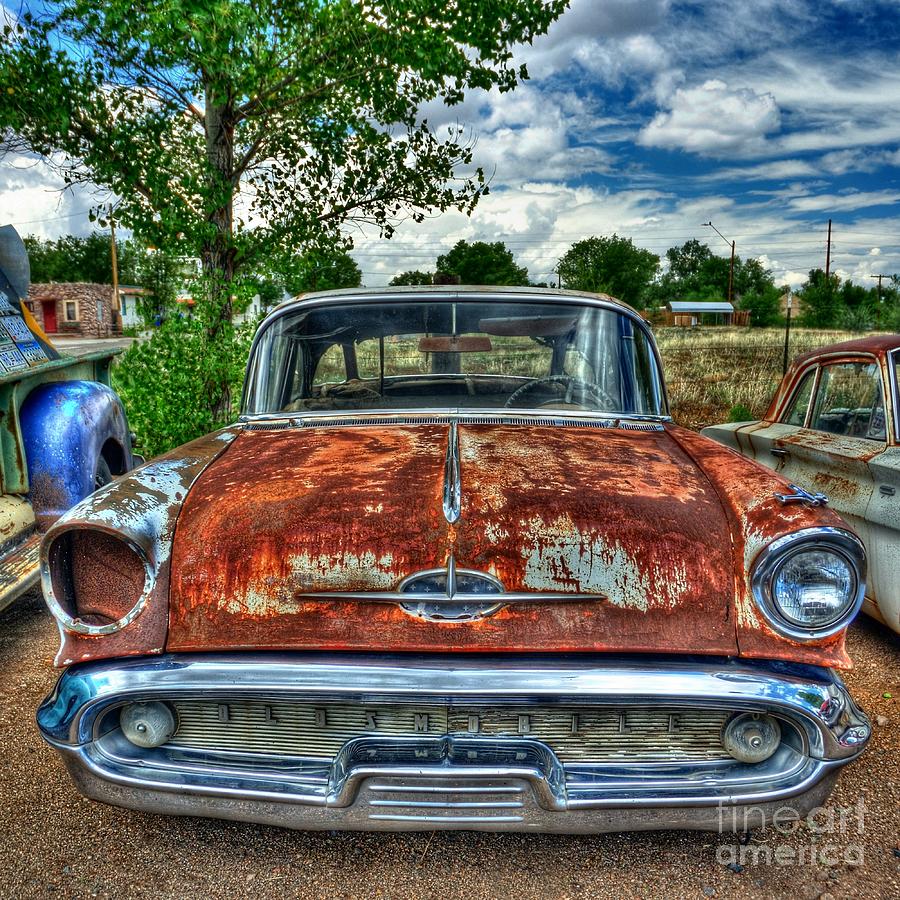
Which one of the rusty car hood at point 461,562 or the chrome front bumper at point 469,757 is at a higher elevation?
the rusty car hood at point 461,562

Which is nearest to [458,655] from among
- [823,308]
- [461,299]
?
[461,299]

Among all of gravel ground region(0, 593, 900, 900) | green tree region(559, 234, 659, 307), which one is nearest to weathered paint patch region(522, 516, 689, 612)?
gravel ground region(0, 593, 900, 900)

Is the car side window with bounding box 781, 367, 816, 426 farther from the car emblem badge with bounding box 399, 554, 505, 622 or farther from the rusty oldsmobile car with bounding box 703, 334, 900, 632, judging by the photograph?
the car emblem badge with bounding box 399, 554, 505, 622

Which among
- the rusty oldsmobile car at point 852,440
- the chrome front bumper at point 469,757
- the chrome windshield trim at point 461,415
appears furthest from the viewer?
the rusty oldsmobile car at point 852,440

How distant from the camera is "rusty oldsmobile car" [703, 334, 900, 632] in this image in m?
3.31

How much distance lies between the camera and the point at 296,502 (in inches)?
81.2

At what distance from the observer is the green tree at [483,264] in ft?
216

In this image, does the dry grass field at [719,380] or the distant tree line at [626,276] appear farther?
the distant tree line at [626,276]

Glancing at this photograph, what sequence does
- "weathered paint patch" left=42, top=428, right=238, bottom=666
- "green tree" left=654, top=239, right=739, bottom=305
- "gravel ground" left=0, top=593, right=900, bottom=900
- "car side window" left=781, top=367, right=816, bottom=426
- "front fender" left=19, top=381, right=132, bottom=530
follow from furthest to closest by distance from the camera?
"green tree" left=654, top=239, right=739, bottom=305, "car side window" left=781, top=367, right=816, bottom=426, "front fender" left=19, top=381, right=132, bottom=530, "gravel ground" left=0, top=593, right=900, bottom=900, "weathered paint patch" left=42, top=428, right=238, bottom=666

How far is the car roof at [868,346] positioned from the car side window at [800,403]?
0.35ft

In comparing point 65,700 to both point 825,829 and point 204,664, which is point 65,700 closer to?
point 204,664

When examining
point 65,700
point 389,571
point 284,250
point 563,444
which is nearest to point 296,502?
point 389,571

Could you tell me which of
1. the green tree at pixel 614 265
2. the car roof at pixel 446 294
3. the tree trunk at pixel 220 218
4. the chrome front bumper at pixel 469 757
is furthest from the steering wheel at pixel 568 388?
the green tree at pixel 614 265

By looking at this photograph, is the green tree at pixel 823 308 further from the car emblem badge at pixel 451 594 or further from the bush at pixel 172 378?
the car emblem badge at pixel 451 594
